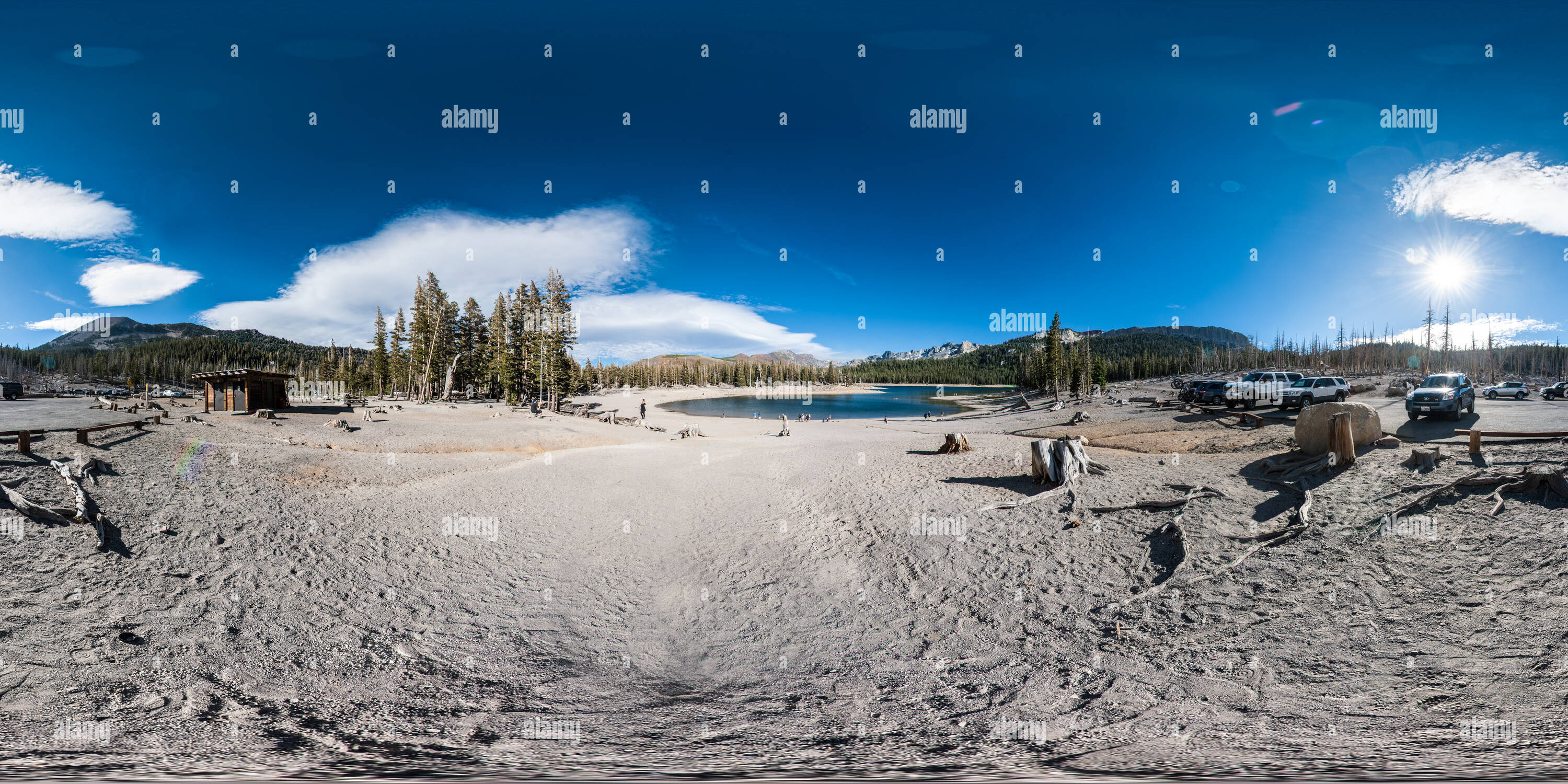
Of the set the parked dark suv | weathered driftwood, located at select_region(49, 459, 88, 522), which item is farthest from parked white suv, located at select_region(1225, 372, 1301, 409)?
weathered driftwood, located at select_region(49, 459, 88, 522)

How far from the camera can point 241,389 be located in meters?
30.1

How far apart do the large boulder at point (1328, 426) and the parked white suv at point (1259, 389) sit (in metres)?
14.3

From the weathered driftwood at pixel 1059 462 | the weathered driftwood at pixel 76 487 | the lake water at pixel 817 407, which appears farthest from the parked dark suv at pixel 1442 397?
the lake water at pixel 817 407

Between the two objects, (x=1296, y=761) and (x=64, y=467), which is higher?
(x=64, y=467)

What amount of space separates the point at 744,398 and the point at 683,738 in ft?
369

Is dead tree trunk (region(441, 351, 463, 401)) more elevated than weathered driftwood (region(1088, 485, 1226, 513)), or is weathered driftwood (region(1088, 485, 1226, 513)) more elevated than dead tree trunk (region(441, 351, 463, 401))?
dead tree trunk (region(441, 351, 463, 401))

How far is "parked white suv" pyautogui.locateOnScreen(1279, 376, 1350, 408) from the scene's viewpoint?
23984 mm

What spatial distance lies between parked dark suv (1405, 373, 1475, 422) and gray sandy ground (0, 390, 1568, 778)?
31.4ft

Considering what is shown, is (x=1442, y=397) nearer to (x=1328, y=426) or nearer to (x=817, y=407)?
(x=1328, y=426)

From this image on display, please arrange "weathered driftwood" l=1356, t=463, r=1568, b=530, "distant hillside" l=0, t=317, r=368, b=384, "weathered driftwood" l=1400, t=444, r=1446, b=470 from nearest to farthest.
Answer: "weathered driftwood" l=1356, t=463, r=1568, b=530, "weathered driftwood" l=1400, t=444, r=1446, b=470, "distant hillside" l=0, t=317, r=368, b=384

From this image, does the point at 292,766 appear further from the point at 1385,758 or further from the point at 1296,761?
the point at 1385,758

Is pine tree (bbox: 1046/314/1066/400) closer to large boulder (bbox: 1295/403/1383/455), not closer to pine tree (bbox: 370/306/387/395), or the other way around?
large boulder (bbox: 1295/403/1383/455)

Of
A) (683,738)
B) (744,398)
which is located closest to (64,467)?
(683,738)

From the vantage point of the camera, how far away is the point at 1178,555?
8430mm
